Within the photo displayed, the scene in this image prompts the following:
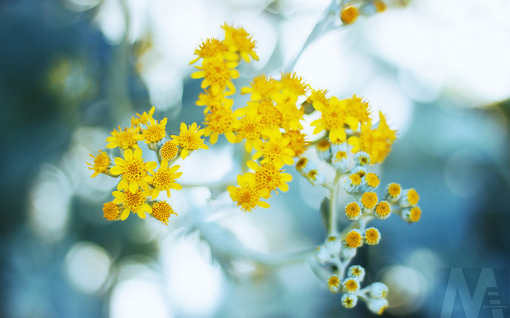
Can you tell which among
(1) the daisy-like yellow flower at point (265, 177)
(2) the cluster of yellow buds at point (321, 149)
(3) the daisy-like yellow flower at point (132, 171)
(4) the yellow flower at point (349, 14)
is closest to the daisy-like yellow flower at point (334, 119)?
(2) the cluster of yellow buds at point (321, 149)

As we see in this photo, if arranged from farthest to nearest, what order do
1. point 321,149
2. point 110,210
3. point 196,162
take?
point 196,162, point 321,149, point 110,210

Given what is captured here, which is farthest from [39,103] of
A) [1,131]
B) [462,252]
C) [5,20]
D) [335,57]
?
[462,252]

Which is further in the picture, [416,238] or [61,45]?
[416,238]

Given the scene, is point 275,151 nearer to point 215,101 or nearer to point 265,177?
point 265,177

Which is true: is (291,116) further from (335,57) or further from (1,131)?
(1,131)

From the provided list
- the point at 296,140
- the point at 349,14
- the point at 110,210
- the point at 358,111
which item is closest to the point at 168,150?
the point at 110,210

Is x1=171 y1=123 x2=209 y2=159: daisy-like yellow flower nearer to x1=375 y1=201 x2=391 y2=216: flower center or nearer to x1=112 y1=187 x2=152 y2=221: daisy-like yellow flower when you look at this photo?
x1=112 y1=187 x2=152 y2=221: daisy-like yellow flower
